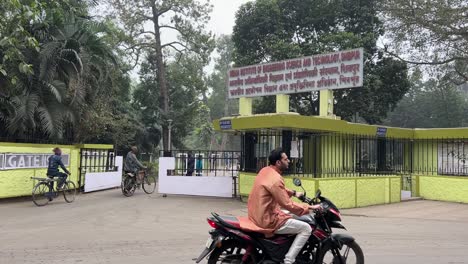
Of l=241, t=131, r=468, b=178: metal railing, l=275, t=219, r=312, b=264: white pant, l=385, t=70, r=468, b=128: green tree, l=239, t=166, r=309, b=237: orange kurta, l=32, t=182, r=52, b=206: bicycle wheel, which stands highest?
l=385, t=70, r=468, b=128: green tree

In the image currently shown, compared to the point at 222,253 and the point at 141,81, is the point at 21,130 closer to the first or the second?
the point at 222,253

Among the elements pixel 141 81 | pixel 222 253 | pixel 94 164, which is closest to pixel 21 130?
pixel 94 164

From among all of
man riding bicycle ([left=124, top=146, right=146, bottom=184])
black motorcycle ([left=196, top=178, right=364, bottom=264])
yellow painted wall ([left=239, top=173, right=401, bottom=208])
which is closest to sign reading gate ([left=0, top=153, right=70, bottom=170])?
man riding bicycle ([left=124, top=146, right=146, bottom=184])

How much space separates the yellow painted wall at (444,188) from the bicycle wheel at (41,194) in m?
12.9

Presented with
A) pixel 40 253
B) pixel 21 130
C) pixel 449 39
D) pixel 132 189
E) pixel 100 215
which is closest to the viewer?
pixel 40 253

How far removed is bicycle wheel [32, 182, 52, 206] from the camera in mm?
13664

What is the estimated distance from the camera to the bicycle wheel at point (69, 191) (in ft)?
47.4

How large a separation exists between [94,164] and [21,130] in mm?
3797

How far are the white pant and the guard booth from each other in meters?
7.66

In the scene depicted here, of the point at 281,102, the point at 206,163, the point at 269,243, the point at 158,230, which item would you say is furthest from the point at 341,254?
the point at 281,102

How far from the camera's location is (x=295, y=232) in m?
5.33

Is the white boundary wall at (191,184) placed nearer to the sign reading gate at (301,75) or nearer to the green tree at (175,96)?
the sign reading gate at (301,75)

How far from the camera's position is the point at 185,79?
36.3m

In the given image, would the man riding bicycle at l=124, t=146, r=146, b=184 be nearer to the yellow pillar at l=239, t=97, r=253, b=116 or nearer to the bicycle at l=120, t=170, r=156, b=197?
the bicycle at l=120, t=170, r=156, b=197
